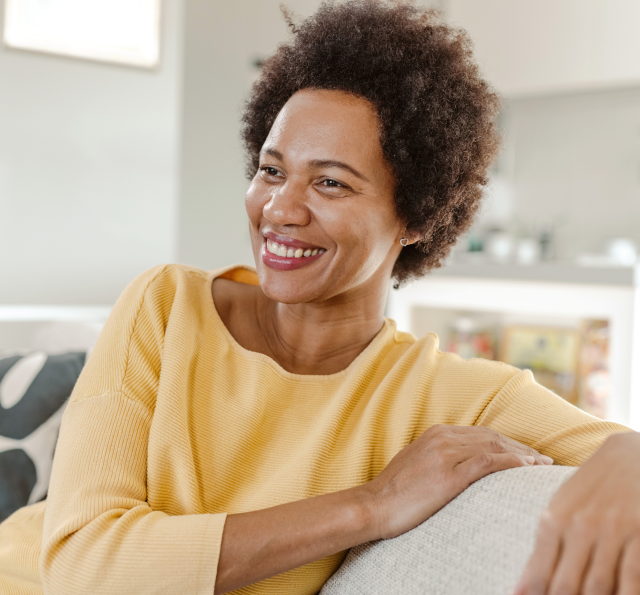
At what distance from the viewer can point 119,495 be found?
897 millimetres

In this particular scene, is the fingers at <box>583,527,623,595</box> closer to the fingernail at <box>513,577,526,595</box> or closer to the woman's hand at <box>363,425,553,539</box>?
the fingernail at <box>513,577,526,595</box>

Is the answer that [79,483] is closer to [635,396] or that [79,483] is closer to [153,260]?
[153,260]

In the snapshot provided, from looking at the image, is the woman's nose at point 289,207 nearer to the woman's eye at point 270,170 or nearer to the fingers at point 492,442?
the woman's eye at point 270,170

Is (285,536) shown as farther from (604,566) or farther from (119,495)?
(604,566)

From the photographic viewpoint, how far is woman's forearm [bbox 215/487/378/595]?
2.68 ft

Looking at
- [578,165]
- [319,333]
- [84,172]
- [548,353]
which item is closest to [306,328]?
[319,333]

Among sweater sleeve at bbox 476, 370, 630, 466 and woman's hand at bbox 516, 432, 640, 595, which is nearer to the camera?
woman's hand at bbox 516, 432, 640, 595

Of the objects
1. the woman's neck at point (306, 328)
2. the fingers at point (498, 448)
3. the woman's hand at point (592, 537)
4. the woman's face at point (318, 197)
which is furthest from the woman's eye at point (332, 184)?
the woman's hand at point (592, 537)

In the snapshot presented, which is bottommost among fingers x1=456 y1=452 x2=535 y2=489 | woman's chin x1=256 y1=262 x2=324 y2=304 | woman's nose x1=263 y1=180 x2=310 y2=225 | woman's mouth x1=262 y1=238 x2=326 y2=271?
fingers x1=456 y1=452 x2=535 y2=489

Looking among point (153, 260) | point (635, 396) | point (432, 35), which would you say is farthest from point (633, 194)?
point (432, 35)

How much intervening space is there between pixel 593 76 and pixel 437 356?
3.05 metres

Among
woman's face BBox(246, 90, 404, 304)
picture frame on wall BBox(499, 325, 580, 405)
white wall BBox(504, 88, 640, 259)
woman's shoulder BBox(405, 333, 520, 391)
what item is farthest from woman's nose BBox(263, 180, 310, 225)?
white wall BBox(504, 88, 640, 259)

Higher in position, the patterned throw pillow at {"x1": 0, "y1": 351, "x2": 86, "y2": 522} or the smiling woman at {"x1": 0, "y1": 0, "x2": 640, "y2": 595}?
the smiling woman at {"x1": 0, "y1": 0, "x2": 640, "y2": 595}

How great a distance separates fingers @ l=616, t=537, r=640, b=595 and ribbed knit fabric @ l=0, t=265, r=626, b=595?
32cm
